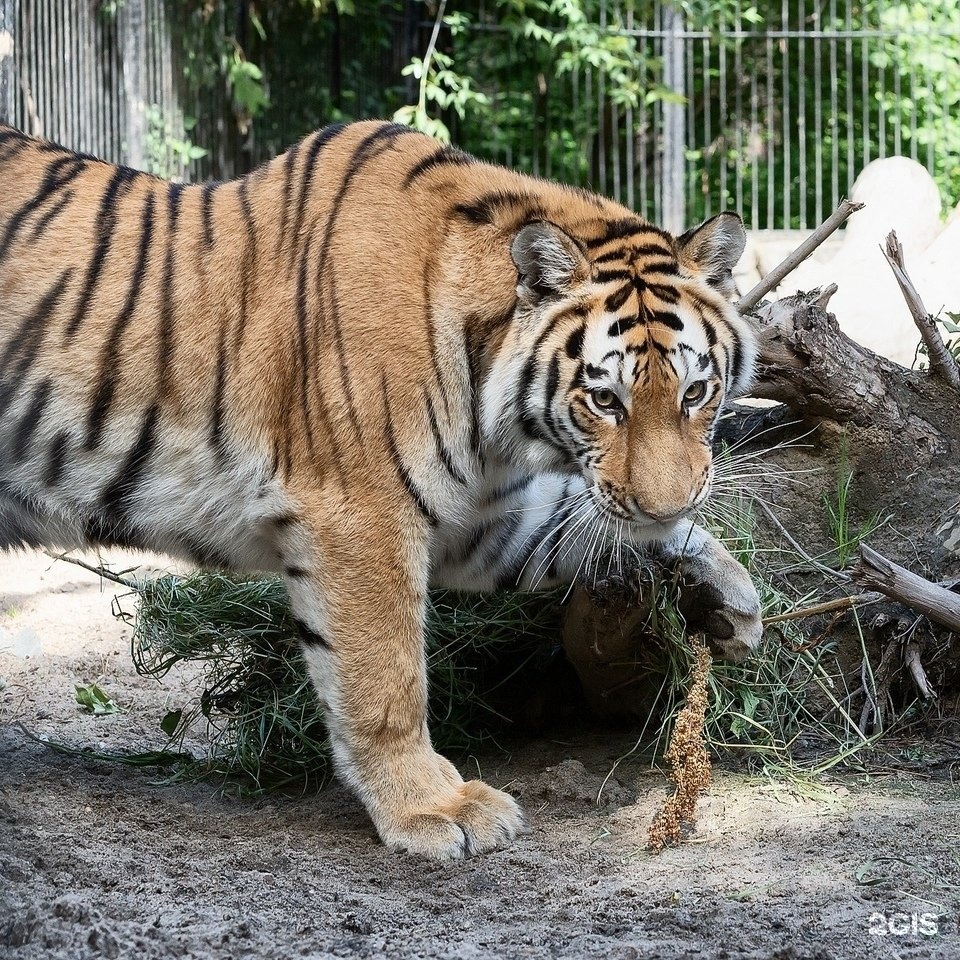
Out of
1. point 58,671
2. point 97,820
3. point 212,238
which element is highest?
point 212,238

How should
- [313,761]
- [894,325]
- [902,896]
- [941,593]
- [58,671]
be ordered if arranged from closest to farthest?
[902,896] < [941,593] < [313,761] < [58,671] < [894,325]

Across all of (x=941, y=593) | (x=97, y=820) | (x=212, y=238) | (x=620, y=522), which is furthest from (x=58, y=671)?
(x=941, y=593)

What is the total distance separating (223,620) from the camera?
372 cm

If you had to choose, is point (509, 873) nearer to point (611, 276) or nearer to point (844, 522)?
point (611, 276)

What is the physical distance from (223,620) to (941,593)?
1945 mm

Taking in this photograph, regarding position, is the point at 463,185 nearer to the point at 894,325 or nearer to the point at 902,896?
the point at 902,896

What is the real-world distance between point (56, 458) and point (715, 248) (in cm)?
170

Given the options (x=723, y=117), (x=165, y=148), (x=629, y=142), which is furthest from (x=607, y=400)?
(x=723, y=117)

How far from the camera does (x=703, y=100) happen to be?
12000 mm

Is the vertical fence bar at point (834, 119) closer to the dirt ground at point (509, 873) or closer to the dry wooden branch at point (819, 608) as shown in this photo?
the dry wooden branch at point (819, 608)

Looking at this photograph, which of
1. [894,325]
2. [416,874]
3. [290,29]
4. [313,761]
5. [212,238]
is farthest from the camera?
[290,29]

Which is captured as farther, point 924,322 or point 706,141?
point 706,141

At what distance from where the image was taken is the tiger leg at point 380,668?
295 cm

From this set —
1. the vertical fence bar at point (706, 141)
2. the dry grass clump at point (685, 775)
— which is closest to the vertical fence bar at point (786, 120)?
the vertical fence bar at point (706, 141)
